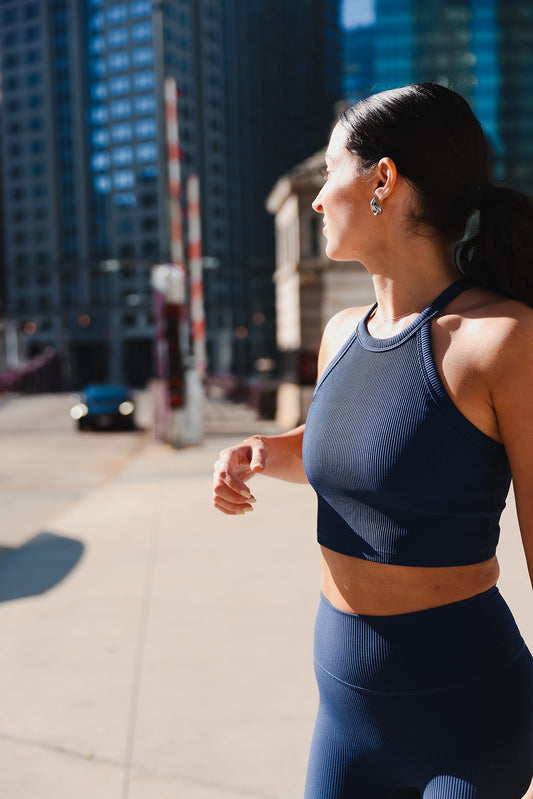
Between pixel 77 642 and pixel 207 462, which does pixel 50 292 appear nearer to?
pixel 207 462

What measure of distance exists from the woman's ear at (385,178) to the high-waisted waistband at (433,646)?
75cm

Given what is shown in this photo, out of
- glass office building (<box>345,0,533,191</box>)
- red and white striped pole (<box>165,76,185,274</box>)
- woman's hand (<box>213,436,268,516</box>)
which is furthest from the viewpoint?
glass office building (<box>345,0,533,191</box>)

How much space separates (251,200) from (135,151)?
50.1 feet

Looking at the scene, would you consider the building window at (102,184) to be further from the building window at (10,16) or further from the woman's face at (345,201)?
the woman's face at (345,201)

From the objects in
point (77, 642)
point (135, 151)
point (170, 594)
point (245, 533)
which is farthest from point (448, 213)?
point (135, 151)

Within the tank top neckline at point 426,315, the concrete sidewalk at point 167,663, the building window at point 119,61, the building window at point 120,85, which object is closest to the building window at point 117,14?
the building window at point 119,61

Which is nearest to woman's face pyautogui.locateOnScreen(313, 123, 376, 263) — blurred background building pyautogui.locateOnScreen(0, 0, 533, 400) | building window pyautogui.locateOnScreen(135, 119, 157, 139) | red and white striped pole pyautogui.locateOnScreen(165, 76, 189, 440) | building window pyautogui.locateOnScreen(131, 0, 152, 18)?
red and white striped pole pyautogui.locateOnScreen(165, 76, 189, 440)

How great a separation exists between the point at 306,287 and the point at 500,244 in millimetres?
16326

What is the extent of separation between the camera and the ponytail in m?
1.30

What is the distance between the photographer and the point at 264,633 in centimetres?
411

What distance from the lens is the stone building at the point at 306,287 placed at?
1684cm

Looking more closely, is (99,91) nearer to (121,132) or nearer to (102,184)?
(121,132)

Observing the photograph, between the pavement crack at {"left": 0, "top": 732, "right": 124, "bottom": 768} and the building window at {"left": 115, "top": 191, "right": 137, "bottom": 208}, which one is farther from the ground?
the building window at {"left": 115, "top": 191, "right": 137, "bottom": 208}

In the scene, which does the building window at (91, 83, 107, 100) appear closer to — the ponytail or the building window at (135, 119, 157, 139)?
the building window at (135, 119, 157, 139)
